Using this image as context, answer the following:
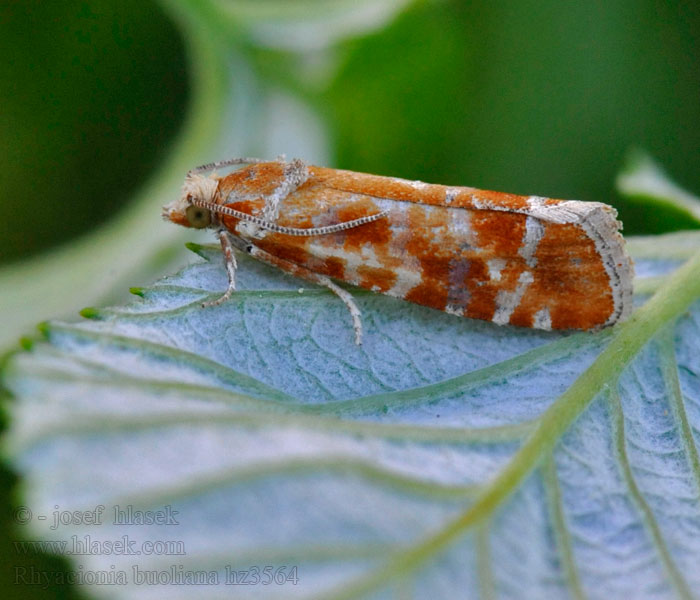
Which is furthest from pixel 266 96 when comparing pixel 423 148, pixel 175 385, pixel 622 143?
pixel 175 385

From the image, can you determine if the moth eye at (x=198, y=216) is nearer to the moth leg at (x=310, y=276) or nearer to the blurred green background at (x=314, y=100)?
the moth leg at (x=310, y=276)

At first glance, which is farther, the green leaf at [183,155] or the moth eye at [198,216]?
the green leaf at [183,155]

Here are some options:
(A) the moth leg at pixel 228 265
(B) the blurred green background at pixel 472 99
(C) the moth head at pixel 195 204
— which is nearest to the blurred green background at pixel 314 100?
(B) the blurred green background at pixel 472 99

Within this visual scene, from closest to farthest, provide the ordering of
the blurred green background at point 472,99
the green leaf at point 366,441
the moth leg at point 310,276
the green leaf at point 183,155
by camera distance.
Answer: the green leaf at point 366,441 → the moth leg at point 310,276 → the green leaf at point 183,155 → the blurred green background at point 472,99

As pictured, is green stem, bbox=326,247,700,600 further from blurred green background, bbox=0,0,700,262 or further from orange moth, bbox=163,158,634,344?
blurred green background, bbox=0,0,700,262

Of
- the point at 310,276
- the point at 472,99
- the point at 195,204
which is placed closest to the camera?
the point at 310,276

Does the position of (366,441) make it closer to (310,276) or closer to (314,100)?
(310,276)

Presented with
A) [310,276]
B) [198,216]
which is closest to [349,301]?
[310,276]
